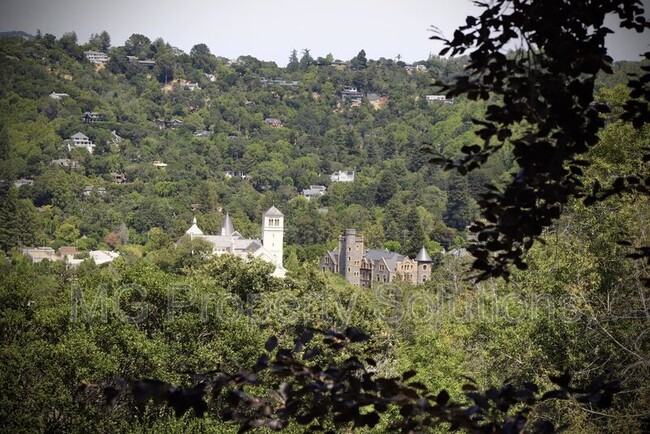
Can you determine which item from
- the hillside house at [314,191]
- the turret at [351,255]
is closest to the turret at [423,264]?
the turret at [351,255]

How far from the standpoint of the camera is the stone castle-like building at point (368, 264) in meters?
80.1

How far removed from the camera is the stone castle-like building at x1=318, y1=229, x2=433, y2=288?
80.1m

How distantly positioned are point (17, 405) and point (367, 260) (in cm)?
6704

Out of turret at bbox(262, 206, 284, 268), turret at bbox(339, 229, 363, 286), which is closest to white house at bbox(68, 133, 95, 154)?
turret at bbox(339, 229, 363, 286)

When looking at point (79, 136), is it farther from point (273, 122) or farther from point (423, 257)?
point (423, 257)

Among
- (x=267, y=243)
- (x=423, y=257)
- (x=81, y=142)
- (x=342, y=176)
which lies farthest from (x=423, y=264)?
(x=81, y=142)

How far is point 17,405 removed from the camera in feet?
55.7

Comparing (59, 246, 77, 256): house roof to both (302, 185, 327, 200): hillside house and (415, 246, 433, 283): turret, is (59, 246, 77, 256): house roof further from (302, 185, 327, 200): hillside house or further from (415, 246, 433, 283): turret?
(302, 185, 327, 200): hillside house

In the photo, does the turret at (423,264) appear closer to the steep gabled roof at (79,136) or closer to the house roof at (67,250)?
the house roof at (67,250)

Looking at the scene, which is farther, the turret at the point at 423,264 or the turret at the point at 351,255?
the turret at the point at 351,255

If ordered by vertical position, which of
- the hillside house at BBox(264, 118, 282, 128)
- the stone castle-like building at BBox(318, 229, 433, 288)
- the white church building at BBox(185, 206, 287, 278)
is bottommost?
the stone castle-like building at BBox(318, 229, 433, 288)

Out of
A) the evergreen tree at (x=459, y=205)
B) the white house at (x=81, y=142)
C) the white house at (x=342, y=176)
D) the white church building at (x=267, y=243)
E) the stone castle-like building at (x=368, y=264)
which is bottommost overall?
the stone castle-like building at (x=368, y=264)

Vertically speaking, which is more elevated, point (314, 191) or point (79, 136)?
point (79, 136)

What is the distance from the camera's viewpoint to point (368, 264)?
8319 centimetres
